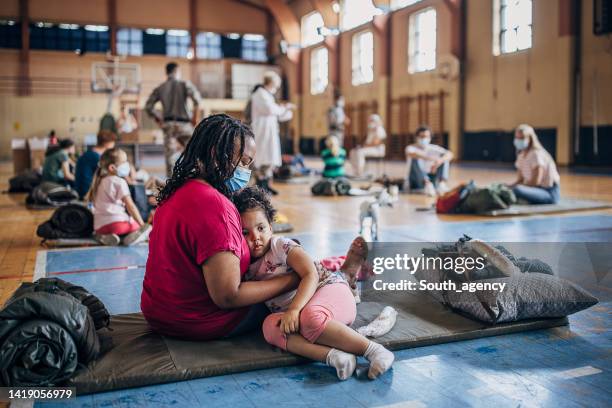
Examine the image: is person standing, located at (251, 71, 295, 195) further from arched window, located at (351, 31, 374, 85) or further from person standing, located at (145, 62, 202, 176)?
arched window, located at (351, 31, 374, 85)

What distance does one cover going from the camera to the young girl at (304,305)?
7.91 ft

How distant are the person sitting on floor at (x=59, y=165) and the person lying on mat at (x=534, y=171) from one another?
20.3 ft

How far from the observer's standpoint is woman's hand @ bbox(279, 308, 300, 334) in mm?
2438

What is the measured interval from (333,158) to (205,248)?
8.50 meters

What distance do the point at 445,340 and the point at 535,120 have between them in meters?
13.3

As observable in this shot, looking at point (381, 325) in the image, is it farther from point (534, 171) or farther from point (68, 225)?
point (534, 171)

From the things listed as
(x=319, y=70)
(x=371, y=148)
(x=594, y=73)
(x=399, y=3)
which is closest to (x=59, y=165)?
(x=371, y=148)

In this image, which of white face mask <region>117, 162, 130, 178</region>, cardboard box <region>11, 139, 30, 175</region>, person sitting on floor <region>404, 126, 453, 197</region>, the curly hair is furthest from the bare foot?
cardboard box <region>11, 139, 30, 175</region>

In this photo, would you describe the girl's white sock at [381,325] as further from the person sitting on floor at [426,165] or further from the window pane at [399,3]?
the window pane at [399,3]

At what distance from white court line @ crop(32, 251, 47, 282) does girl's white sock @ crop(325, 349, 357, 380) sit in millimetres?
2535

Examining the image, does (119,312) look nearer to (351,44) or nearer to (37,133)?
(351,44)

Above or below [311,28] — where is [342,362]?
below

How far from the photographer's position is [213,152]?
2484 millimetres

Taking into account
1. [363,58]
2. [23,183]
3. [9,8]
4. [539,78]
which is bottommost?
[23,183]
